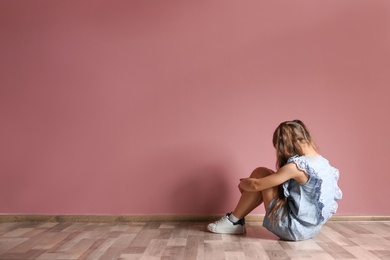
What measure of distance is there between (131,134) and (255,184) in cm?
100

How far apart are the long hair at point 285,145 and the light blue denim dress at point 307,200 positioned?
4 cm

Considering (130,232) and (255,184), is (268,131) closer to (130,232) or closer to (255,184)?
(255,184)

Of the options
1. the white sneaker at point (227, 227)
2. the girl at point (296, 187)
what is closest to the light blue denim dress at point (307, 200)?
the girl at point (296, 187)

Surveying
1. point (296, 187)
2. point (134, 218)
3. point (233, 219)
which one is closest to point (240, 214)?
point (233, 219)

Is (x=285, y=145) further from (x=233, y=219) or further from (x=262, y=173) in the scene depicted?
(x=233, y=219)

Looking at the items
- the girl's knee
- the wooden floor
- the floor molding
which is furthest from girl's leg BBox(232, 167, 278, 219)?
the floor molding

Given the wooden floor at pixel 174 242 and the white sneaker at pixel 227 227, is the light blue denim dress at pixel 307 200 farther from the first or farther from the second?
the white sneaker at pixel 227 227

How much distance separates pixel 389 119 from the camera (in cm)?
328

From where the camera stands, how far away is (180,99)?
329cm

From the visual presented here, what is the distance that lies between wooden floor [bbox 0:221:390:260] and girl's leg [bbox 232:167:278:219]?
14 centimetres

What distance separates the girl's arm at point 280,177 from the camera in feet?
8.43

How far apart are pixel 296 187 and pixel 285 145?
0.23 m

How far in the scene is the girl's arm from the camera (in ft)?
8.43

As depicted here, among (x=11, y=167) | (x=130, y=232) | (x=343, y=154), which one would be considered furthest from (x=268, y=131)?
(x=11, y=167)
